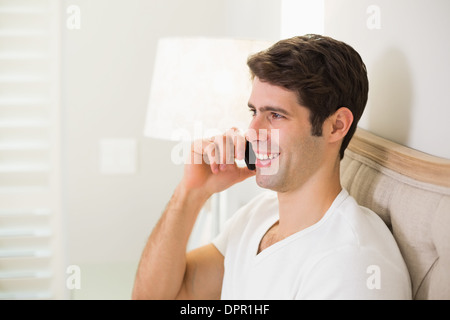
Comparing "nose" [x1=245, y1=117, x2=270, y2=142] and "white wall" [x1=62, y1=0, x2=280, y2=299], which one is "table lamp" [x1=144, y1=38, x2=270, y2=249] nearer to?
"nose" [x1=245, y1=117, x2=270, y2=142]

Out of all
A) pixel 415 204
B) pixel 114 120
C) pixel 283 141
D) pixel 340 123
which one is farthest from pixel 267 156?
pixel 114 120

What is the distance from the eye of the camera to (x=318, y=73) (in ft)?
2.75

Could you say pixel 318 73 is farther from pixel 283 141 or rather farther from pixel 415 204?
pixel 415 204

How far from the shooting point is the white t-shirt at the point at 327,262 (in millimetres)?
705

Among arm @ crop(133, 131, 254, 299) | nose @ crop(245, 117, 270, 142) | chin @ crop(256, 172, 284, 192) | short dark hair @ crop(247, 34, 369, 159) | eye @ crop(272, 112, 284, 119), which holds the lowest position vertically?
arm @ crop(133, 131, 254, 299)

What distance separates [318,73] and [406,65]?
0.16 m

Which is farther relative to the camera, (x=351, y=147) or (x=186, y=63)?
(x=186, y=63)

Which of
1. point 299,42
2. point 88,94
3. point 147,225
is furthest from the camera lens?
point 147,225

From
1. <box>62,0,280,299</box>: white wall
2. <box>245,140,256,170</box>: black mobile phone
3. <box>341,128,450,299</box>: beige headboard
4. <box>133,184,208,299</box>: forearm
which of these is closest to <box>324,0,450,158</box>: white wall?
<box>341,128,450,299</box>: beige headboard

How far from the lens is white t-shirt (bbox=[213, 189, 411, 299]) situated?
705mm

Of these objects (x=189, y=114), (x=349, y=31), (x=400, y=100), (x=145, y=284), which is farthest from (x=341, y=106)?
(x=145, y=284)
